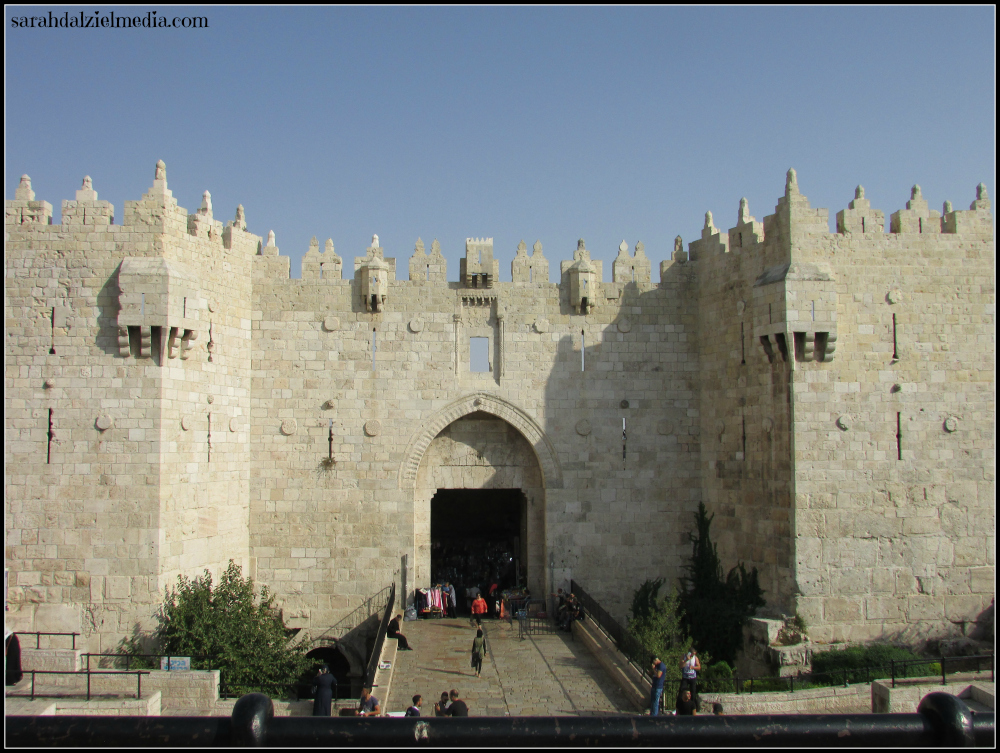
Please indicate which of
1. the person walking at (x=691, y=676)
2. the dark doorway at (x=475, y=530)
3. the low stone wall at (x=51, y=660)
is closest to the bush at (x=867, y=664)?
the person walking at (x=691, y=676)

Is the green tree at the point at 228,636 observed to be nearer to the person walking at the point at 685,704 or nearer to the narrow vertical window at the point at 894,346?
the person walking at the point at 685,704

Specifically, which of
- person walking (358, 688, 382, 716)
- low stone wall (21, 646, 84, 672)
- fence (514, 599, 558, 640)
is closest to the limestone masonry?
fence (514, 599, 558, 640)

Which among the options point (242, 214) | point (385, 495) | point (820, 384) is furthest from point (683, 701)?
point (242, 214)

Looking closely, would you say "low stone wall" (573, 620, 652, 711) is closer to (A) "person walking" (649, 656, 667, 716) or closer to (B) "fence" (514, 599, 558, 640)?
(A) "person walking" (649, 656, 667, 716)

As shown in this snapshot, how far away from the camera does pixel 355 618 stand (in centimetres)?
1730

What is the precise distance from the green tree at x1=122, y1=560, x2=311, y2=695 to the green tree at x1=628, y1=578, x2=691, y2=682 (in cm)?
671

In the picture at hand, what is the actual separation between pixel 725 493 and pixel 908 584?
3.98 meters

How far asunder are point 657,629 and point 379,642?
5307 mm

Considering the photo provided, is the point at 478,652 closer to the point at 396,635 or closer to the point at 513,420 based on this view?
the point at 396,635

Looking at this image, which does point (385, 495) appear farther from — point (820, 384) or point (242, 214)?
point (820, 384)

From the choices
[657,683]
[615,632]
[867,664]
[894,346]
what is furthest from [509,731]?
[894,346]

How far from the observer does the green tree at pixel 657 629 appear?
534 inches

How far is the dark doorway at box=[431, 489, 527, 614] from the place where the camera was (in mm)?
24188

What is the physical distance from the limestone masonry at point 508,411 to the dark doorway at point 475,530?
532 centimetres
